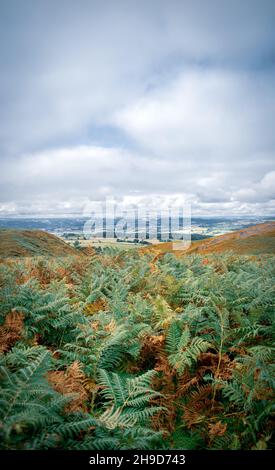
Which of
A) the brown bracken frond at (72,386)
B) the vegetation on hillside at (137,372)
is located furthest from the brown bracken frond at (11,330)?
the brown bracken frond at (72,386)

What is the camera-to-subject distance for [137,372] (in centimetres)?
441

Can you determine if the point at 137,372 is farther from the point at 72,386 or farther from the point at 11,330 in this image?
the point at 11,330

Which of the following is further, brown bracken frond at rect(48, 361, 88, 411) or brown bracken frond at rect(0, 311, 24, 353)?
brown bracken frond at rect(0, 311, 24, 353)

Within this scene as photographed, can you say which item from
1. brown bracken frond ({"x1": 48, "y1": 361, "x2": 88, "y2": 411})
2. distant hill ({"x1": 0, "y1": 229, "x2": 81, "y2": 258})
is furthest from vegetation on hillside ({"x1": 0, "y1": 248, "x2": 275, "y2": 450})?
distant hill ({"x1": 0, "y1": 229, "x2": 81, "y2": 258})

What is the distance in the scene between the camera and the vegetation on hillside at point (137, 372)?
9.02 feet

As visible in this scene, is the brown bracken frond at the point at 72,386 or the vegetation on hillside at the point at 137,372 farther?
the brown bracken frond at the point at 72,386

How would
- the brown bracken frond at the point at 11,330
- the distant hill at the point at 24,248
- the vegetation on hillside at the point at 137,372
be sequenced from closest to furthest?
the vegetation on hillside at the point at 137,372
the brown bracken frond at the point at 11,330
the distant hill at the point at 24,248

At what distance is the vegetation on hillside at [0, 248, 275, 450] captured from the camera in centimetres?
275

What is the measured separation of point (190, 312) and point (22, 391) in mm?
3104

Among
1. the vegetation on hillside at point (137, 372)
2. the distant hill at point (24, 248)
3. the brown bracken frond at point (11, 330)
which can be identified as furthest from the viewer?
the distant hill at point (24, 248)

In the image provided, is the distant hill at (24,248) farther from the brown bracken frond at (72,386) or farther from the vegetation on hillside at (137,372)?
the brown bracken frond at (72,386)

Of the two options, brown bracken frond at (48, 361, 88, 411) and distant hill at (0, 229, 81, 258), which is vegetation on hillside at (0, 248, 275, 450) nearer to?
brown bracken frond at (48, 361, 88, 411)

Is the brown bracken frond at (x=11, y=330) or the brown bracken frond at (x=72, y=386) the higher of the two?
the brown bracken frond at (x=11, y=330)
